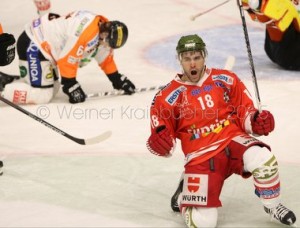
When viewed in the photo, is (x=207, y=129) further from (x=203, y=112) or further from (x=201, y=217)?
(x=201, y=217)

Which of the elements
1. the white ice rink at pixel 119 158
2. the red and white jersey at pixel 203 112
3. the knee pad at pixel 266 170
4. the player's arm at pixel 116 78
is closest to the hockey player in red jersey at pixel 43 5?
the white ice rink at pixel 119 158

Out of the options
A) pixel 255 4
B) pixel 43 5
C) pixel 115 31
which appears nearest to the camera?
pixel 115 31

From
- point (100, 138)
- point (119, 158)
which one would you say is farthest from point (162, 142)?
point (119, 158)

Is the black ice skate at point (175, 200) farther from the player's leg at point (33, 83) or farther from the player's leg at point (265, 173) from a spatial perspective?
the player's leg at point (33, 83)

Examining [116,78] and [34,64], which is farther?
[116,78]

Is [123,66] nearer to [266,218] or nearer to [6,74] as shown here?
[6,74]

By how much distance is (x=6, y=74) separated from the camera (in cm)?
511

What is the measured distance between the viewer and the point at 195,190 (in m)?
2.67

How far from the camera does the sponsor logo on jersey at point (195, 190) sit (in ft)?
8.70

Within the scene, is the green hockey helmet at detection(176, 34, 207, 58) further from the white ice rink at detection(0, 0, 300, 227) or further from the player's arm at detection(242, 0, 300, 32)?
the player's arm at detection(242, 0, 300, 32)

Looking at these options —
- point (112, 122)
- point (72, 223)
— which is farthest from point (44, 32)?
point (72, 223)

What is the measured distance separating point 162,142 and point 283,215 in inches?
19.9

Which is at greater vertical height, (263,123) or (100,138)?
(263,123)

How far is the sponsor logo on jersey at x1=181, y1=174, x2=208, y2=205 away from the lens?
265cm
